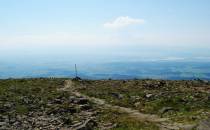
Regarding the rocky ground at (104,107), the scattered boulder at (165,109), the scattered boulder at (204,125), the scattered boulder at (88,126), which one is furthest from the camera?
the scattered boulder at (165,109)

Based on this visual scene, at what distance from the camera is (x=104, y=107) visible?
4009 centimetres

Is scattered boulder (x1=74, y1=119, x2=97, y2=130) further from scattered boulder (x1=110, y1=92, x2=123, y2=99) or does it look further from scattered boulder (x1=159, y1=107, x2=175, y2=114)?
scattered boulder (x1=110, y1=92, x2=123, y2=99)

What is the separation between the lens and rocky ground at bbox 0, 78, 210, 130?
3039 cm

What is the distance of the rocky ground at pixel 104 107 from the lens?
1196 inches

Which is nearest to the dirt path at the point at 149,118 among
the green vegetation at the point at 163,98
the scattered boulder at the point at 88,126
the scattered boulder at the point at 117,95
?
the green vegetation at the point at 163,98

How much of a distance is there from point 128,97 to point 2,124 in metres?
18.1

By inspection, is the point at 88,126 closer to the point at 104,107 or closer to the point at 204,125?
the point at 204,125

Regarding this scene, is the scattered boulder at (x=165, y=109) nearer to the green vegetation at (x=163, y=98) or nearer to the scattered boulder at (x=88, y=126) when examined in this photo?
the green vegetation at (x=163, y=98)

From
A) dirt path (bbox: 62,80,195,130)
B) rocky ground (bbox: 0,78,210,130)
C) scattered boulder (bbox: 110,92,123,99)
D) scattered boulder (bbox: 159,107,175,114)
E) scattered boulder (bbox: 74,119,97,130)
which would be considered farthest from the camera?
scattered boulder (bbox: 110,92,123,99)

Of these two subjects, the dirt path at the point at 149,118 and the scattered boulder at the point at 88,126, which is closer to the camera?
the scattered boulder at the point at 88,126

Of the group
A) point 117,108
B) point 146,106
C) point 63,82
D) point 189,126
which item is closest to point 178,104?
point 146,106

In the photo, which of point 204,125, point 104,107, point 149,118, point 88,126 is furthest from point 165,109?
point 204,125

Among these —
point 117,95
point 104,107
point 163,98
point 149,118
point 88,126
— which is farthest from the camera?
point 117,95

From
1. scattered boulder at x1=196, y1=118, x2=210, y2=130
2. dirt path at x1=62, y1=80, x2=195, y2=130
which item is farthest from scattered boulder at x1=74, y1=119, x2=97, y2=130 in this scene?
scattered boulder at x1=196, y1=118, x2=210, y2=130
